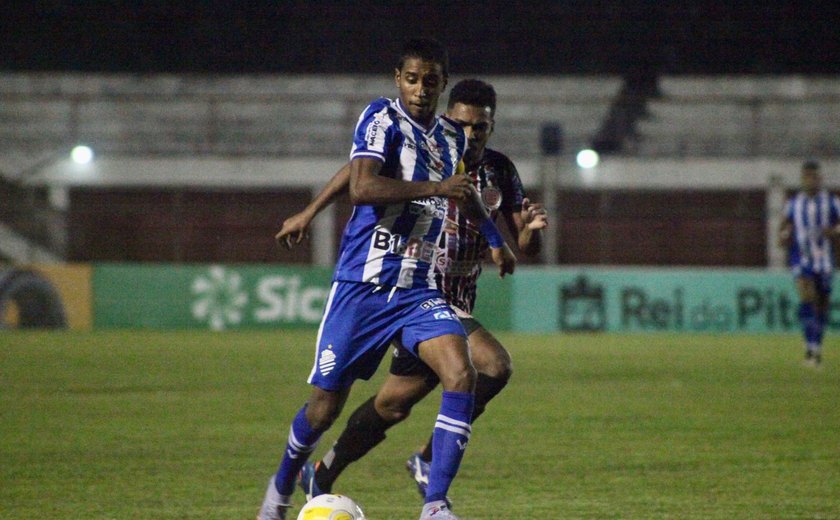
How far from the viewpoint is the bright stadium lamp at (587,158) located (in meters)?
27.7

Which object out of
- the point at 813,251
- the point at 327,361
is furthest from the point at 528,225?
the point at 813,251

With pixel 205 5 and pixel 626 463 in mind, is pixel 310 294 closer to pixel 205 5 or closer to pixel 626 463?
pixel 205 5

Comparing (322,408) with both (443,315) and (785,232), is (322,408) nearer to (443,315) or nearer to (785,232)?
(443,315)

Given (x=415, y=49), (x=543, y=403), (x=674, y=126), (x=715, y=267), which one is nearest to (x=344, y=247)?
(x=415, y=49)

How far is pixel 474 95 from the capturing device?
675 cm

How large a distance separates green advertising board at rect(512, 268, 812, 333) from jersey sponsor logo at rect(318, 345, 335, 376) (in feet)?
61.2

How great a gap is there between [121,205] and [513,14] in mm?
11616

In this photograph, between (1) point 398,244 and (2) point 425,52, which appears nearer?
(2) point 425,52

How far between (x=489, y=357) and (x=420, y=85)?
1.55 meters

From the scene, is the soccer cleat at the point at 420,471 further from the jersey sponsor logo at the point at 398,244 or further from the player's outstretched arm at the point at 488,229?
the jersey sponsor logo at the point at 398,244

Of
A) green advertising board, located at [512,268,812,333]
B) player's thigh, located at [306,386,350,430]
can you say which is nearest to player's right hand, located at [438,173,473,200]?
player's thigh, located at [306,386,350,430]

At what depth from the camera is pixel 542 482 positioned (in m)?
7.25

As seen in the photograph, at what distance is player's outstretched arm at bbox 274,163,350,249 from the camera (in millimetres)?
5418

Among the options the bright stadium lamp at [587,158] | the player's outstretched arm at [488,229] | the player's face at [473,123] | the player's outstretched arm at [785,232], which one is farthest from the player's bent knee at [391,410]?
the bright stadium lamp at [587,158]
